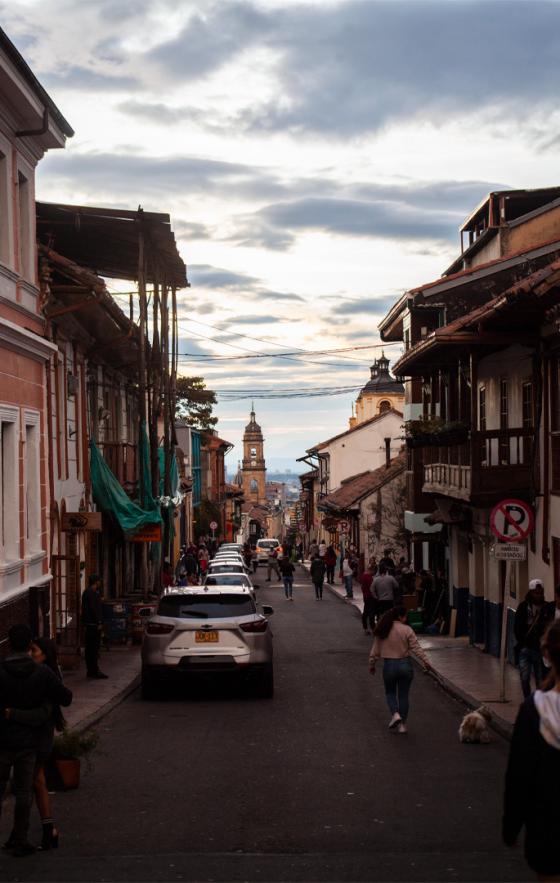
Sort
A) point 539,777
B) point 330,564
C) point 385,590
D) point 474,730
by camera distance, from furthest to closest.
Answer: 1. point 330,564
2. point 385,590
3. point 474,730
4. point 539,777

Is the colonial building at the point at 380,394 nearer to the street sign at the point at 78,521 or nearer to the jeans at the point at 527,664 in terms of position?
the street sign at the point at 78,521

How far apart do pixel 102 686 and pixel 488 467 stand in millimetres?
6885

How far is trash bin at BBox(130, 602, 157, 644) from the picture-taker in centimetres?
2552

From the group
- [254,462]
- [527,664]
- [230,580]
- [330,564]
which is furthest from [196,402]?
[254,462]

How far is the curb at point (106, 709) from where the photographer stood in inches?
575

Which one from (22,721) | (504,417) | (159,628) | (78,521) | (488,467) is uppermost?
(504,417)

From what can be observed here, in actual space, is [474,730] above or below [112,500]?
below

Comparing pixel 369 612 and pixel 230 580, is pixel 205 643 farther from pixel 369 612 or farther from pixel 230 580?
pixel 230 580

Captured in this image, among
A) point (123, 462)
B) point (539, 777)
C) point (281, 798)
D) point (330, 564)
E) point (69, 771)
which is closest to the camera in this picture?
point (539, 777)

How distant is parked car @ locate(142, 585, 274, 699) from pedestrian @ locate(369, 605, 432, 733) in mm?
2922

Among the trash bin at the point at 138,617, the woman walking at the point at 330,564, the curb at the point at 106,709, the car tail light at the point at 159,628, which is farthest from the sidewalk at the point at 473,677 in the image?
the woman walking at the point at 330,564

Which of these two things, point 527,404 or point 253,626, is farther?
point 527,404

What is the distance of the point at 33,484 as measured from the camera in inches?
694

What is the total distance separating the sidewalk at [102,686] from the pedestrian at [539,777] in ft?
31.4
